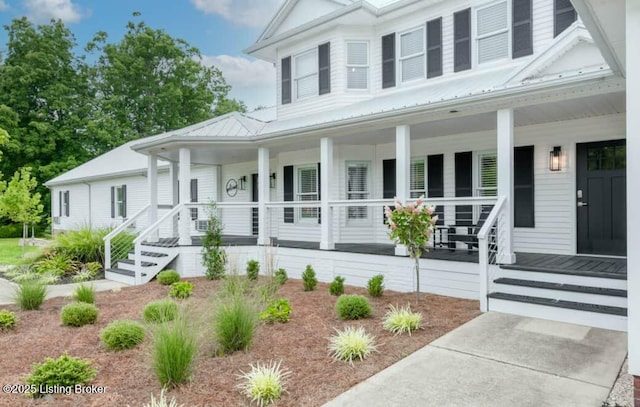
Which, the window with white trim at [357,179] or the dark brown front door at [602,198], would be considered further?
the window with white trim at [357,179]

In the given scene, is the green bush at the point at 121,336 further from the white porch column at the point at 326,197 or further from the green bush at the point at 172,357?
the white porch column at the point at 326,197

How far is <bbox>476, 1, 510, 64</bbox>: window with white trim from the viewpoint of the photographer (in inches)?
357

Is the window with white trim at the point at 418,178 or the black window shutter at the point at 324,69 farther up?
the black window shutter at the point at 324,69

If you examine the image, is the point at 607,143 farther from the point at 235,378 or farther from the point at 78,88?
the point at 78,88

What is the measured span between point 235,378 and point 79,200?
22561 millimetres

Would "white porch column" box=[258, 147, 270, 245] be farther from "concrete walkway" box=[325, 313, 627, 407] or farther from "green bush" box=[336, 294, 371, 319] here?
"concrete walkway" box=[325, 313, 627, 407]

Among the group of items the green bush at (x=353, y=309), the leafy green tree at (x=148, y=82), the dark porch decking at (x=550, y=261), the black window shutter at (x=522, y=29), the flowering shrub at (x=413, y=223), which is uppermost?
the leafy green tree at (x=148, y=82)

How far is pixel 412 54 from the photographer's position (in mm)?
10500

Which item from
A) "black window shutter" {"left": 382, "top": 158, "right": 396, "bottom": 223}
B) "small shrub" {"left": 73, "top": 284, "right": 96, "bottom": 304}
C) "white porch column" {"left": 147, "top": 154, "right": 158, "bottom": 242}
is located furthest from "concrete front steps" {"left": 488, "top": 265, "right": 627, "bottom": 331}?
"white porch column" {"left": 147, "top": 154, "right": 158, "bottom": 242}

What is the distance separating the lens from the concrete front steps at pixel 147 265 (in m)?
9.71

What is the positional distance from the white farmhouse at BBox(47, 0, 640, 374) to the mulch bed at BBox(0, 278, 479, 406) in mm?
1489

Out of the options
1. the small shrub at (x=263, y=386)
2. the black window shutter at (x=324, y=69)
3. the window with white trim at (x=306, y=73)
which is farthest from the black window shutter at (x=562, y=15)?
the small shrub at (x=263, y=386)

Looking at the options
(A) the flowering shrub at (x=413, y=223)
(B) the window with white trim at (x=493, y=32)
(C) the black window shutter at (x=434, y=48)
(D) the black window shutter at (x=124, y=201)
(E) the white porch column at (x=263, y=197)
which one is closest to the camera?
(A) the flowering shrub at (x=413, y=223)

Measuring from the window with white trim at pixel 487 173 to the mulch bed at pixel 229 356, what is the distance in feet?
10.6
